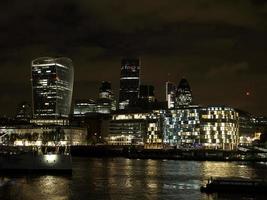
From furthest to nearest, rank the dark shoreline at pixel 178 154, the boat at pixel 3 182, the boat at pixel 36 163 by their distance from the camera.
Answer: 1. the dark shoreline at pixel 178 154
2. the boat at pixel 36 163
3. the boat at pixel 3 182

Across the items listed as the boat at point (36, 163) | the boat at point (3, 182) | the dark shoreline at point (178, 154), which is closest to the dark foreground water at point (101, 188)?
the boat at point (3, 182)

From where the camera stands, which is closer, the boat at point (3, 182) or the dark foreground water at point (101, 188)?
the dark foreground water at point (101, 188)

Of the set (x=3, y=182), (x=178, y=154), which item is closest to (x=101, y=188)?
(x=3, y=182)

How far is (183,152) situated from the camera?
174875 mm

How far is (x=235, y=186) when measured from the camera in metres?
54.6

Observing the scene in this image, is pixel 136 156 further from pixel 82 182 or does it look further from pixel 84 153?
pixel 82 182

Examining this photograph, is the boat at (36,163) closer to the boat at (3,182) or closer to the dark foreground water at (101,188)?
the dark foreground water at (101,188)

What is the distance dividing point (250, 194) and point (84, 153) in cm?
14271

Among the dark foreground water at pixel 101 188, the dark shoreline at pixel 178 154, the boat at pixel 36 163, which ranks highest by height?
the dark shoreline at pixel 178 154

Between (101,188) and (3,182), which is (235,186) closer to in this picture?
(101,188)

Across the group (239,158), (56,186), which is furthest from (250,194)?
(239,158)

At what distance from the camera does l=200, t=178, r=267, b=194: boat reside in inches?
2099

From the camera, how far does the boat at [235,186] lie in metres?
53.3

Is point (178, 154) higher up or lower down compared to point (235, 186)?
higher up
